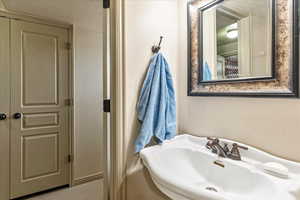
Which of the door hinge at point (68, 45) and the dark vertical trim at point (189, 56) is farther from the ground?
the door hinge at point (68, 45)

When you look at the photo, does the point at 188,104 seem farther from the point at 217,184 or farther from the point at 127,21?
the point at 127,21

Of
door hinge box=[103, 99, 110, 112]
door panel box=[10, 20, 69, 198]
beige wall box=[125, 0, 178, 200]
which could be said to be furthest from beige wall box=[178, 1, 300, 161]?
door panel box=[10, 20, 69, 198]

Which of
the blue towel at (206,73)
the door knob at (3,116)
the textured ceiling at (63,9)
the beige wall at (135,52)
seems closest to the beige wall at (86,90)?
the textured ceiling at (63,9)

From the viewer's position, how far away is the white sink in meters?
0.66

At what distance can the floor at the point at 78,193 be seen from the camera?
2035 millimetres

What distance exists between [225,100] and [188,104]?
31 cm

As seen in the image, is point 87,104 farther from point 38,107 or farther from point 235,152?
point 235,152

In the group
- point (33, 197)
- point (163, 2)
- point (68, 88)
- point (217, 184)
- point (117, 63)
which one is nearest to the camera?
point (217, 184)

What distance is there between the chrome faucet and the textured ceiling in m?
1.75

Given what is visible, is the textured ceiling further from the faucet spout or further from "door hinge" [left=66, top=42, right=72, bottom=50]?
the faucet spout

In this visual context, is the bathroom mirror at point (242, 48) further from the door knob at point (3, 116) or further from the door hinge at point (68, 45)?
the door knob at point (3, 116)

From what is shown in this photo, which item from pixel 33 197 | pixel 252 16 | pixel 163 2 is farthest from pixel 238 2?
pixel 33 197

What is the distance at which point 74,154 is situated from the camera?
231 cm

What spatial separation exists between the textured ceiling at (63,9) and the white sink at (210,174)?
167cm
